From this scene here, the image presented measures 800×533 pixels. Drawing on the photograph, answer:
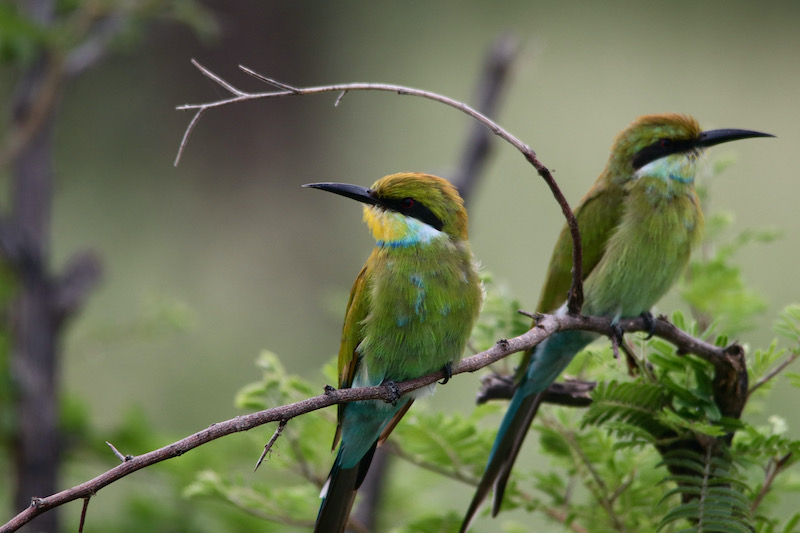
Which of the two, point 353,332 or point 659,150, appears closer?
point 353,332

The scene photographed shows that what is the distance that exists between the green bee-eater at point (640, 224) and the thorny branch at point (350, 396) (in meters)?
0.20

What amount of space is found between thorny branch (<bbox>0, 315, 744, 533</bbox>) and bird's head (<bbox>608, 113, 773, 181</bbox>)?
0.45 meters

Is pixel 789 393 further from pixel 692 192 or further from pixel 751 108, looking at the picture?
pixel 692 192

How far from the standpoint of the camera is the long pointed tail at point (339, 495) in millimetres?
1652

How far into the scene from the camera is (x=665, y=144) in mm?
2100

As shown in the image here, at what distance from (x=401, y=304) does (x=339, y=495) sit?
16.3 inches

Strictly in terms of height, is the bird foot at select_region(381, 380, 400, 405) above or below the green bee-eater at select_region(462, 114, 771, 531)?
below

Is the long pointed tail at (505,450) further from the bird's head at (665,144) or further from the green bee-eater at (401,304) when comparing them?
the bird's head at (665,144)

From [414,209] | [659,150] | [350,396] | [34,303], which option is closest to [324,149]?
[34,303]

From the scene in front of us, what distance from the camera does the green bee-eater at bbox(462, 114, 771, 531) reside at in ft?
6.70

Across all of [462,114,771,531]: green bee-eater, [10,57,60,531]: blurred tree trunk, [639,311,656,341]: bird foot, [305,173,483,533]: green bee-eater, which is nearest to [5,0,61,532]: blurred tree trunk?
[10,57,60,531]: blurred tree trunk

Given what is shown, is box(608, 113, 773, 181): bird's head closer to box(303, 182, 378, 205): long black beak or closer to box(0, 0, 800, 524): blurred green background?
box(303, 182, 378, 205): long black beak

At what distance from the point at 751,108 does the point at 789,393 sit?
187cm

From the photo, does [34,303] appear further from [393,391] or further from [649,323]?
[649,323]
